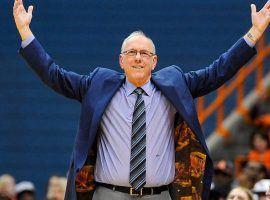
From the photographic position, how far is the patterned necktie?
5.27m

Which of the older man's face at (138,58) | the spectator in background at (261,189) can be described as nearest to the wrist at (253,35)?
the older man's face at (138,58)

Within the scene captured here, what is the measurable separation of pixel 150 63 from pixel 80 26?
7.30 m

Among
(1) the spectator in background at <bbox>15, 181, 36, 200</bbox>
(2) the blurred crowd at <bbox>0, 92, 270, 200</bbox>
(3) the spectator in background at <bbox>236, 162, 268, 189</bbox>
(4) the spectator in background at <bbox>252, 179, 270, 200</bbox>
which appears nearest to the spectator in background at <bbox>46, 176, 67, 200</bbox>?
(2) the blurred crowd at <bbox>0, 92, 270, 200</bbox>

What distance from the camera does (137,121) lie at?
535cm

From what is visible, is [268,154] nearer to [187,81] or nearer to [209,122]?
[209,122]

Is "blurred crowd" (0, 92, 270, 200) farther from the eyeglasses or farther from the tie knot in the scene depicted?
the eyeglasses

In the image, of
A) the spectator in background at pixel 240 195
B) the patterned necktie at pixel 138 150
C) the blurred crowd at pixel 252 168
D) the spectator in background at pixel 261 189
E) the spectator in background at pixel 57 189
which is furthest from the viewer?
the spectator in background at pixel 57 189

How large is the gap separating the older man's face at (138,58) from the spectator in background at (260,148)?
228 inches

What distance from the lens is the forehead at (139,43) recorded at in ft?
17.6

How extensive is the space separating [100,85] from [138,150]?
0.46 metres

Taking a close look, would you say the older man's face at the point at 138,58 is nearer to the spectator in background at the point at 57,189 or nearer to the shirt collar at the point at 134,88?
the shirt collar at the point at 134,88

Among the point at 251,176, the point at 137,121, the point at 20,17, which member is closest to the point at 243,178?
the point at 251,176

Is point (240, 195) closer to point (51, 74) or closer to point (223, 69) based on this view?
point (223, 69)

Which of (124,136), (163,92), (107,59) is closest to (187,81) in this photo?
(163,92)
